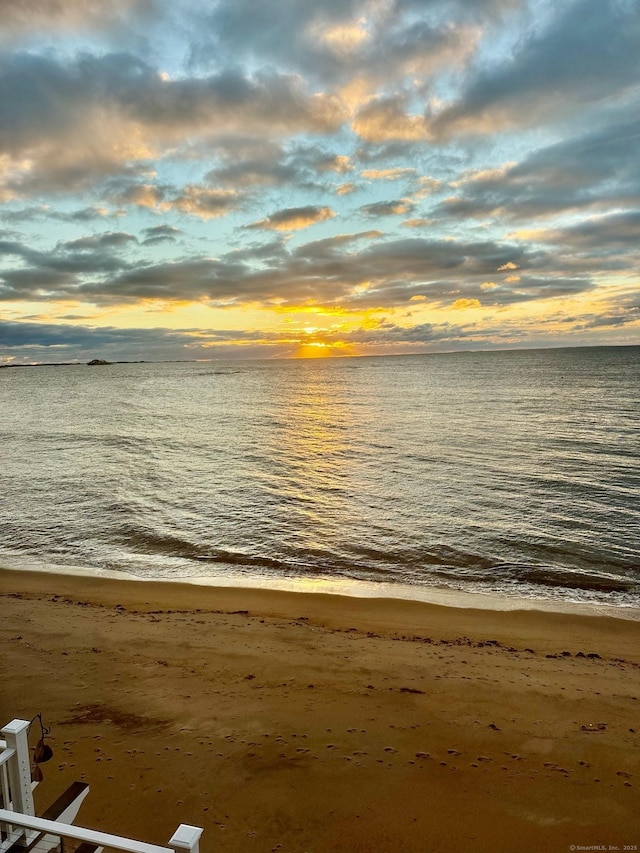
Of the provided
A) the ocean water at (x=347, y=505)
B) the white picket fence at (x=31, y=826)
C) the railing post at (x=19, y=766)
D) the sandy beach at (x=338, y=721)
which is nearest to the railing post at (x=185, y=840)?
the white picket fence at (x=31, y=826)

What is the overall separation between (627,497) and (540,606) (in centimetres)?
1196

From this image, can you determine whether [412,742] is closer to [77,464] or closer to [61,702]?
[61,702]

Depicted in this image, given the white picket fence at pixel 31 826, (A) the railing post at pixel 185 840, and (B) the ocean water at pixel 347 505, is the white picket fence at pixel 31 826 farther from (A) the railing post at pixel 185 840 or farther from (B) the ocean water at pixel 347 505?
(B) the ocean water at pixel 347 505

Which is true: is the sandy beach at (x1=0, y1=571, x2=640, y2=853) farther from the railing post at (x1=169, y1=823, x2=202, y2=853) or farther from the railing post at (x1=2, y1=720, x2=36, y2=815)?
the railing post at (x1=169, y1=823, x2=202, y2=853)

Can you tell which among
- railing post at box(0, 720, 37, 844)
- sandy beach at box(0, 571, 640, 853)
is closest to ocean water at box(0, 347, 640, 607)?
sandy beach at box(0, 571, 640, 853)

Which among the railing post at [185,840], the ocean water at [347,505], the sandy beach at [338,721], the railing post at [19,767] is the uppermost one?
the railing post at [185,840]

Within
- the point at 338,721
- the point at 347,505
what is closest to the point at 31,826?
the point at 338,721

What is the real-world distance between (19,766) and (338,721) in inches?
192

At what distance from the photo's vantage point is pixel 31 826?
3.74 meters

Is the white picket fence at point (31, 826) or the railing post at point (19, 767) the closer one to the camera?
the white picket fence at point (31, 826)

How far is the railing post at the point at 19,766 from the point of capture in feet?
14.5

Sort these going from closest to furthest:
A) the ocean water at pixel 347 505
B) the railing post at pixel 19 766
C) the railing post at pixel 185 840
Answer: the railing post at pixel 185 840 → the railing post at pixel 19 766 → the ocean water at pixel 347 505

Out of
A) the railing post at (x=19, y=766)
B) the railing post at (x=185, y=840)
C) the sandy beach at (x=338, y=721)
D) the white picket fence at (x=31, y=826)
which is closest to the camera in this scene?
the railing post at (x=185, y=840)

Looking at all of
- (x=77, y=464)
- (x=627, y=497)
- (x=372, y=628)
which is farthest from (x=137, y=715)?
(x=77, y=464)
